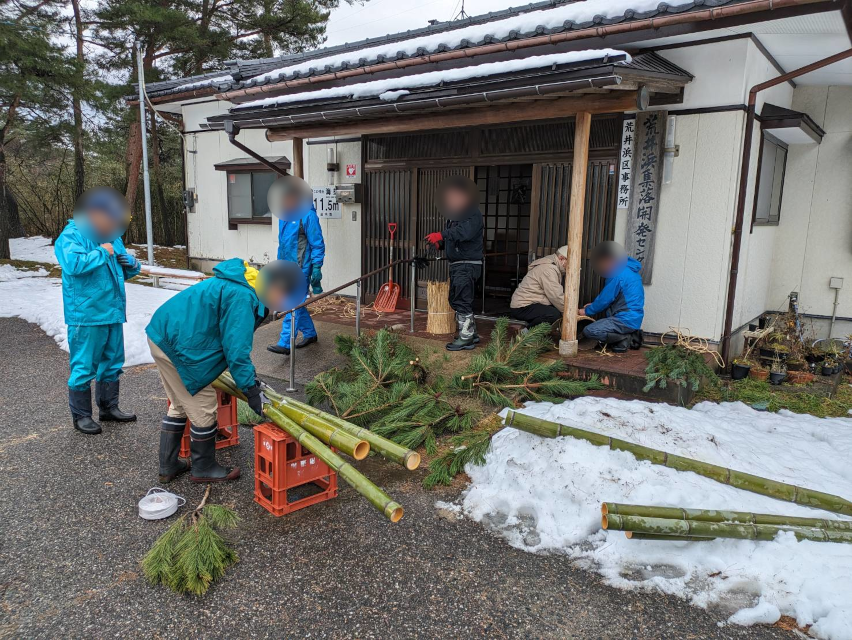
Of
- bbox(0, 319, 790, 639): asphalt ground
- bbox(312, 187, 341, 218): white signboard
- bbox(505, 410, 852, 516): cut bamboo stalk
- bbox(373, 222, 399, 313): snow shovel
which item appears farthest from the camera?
bbox(312, 187, 341, 218): white signboard

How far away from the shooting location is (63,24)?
15.4 meters

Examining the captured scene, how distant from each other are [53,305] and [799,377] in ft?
38.0

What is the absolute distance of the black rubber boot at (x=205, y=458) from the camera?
13.7ft

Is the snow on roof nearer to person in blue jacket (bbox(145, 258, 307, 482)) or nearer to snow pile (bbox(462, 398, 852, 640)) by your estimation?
person in blue jacket (bbox(145, 258, 307, 482))

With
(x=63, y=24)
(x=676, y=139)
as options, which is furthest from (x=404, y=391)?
(x=63, y=24)

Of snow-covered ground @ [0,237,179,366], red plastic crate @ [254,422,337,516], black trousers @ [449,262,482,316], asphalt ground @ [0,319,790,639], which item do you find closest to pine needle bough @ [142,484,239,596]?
asphalt ground @ [0,319,790,639]

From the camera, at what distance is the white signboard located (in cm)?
967

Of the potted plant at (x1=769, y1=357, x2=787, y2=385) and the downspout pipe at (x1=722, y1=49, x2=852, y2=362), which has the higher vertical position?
the downspout pipe at (x1=722, y1=49, x2=852, y2=362)

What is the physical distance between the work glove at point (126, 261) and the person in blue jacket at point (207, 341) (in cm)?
186

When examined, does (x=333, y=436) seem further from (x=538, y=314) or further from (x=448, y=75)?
(x=448, y=75)

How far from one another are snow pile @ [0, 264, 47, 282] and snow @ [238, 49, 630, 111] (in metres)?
8.36

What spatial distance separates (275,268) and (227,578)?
2.00 meters

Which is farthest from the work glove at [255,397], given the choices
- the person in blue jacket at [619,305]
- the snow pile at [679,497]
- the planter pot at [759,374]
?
the planter pot at [759,374]

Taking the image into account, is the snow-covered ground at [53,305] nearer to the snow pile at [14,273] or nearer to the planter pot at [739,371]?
the snow pile at [14,273]
